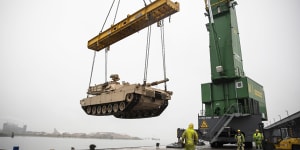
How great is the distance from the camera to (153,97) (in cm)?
1354

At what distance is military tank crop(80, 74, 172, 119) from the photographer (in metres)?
12.8

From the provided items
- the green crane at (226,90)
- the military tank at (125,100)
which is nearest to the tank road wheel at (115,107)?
the military tank at (125,100)

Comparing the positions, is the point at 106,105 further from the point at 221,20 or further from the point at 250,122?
the point at 221,20

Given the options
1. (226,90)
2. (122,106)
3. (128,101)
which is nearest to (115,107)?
(122,106)

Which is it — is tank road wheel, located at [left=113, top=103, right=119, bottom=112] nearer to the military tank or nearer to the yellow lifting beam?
the military tank

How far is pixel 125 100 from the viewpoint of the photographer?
516 inches

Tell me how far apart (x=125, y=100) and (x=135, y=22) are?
4.85 meters

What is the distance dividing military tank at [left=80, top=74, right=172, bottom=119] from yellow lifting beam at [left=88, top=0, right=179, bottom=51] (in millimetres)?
2690

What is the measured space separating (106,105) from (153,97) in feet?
11.4

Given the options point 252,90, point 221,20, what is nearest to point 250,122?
point 252,90

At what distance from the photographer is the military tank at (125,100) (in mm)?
12844

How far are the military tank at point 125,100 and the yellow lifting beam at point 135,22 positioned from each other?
2.69 m

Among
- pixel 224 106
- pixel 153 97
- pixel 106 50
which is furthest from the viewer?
pixel 106 50

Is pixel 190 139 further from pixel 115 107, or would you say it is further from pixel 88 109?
pixel 88 109
